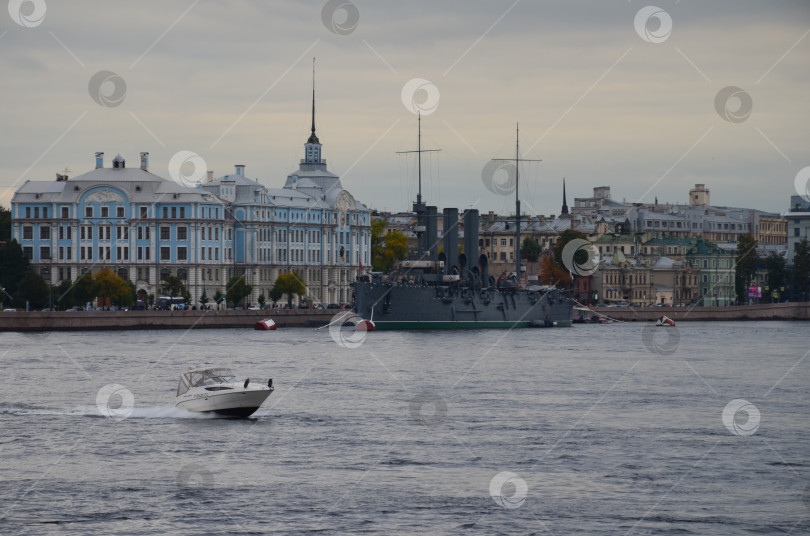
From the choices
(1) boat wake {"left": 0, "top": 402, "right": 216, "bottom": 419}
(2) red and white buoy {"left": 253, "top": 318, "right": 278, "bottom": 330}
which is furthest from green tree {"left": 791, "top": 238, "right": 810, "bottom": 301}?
(1) boat wake {"left": 0, "top": 402, "right": 216, "bottom": 419}

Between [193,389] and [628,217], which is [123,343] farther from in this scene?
[628,217]

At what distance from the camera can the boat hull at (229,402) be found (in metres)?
34.8

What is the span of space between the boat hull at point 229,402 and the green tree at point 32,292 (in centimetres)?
5614

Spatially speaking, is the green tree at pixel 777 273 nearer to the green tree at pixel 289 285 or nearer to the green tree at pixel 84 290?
the green tree at pixel 289 285

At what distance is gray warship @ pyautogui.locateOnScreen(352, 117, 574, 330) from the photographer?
9056 cm

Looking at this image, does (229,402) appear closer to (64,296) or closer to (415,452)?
(415,452)

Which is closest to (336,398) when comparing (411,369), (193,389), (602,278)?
(193,389)

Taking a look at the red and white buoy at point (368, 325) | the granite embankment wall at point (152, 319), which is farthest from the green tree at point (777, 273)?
the red and white buoy at point (368, 325)

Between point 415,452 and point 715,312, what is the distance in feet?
305

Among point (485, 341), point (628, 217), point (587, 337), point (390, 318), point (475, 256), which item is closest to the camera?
point (485, 341)

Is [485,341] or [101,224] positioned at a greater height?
[101,224]

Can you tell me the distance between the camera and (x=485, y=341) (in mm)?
77250

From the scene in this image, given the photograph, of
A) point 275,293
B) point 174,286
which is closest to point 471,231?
point 275,293

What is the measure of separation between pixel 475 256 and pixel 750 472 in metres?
75.0
